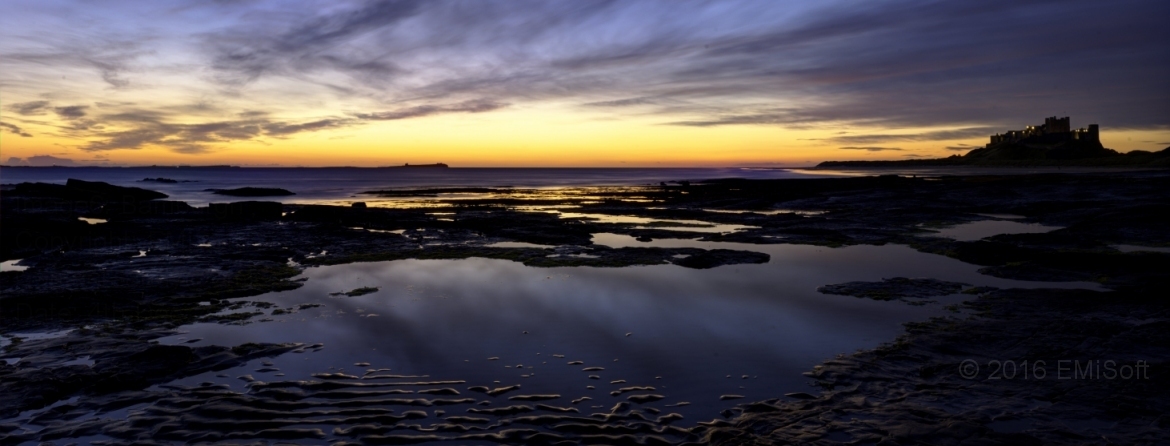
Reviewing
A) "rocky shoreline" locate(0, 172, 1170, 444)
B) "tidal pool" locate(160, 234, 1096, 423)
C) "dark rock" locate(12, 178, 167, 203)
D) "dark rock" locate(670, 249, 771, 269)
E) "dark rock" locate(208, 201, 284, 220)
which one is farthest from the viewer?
"dark rock" locate(12, 178, 167, 203)

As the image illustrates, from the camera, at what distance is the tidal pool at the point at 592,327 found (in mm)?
7750

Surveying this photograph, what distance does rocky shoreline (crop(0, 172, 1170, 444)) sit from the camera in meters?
6.34

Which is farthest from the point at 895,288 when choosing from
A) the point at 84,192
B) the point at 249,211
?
the point at 84,192

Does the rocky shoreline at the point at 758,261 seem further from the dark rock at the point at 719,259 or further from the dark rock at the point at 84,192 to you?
the dark rock at the point at 84,192

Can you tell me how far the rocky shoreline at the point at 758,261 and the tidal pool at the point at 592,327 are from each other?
0.60 meters

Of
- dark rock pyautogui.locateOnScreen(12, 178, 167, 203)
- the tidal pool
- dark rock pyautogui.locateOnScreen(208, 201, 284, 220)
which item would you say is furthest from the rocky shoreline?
dark rock pyautogui.locateOnScreen(12, 178, 167, 203)

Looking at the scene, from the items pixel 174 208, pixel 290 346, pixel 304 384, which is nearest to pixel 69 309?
pixel 290 346

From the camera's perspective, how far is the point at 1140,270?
44.9ft

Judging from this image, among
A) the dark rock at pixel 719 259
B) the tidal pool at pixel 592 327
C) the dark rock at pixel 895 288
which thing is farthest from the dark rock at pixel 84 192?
the dark rock at pixel 895 288

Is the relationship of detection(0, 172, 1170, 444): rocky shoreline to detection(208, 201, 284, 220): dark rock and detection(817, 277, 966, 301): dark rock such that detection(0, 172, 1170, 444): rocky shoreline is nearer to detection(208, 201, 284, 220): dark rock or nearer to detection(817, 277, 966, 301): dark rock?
detection(817, 277, 966, 301): dark rock

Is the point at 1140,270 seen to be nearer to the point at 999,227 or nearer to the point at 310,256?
the point at 999,227

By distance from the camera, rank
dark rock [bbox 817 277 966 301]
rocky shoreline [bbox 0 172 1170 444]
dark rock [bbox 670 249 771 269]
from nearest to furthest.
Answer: rocky shoreline [bbox 0 172 1170 444] < dark rock [bbox 817 277 966 301] < dark rock [bbox 670 249 771 269]

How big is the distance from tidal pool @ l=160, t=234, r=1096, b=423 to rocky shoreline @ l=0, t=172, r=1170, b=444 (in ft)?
1.97

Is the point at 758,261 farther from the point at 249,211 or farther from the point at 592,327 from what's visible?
the point at 249,211
